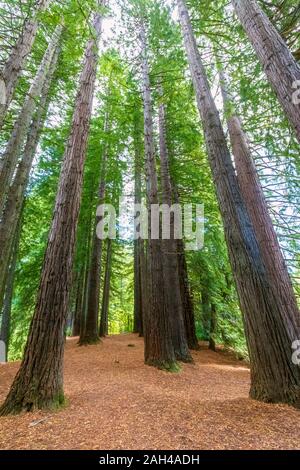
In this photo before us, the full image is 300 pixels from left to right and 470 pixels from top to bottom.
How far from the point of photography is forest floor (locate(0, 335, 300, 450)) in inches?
93.7

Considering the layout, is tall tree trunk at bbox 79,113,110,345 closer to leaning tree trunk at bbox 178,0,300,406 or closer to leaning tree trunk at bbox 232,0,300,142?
leaning tree trunk at bbox 178,0,300,406

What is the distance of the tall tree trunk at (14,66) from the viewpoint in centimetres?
413

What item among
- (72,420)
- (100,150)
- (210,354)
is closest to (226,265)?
(210,354)

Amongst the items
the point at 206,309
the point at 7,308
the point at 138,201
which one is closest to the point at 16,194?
the point at 7,308

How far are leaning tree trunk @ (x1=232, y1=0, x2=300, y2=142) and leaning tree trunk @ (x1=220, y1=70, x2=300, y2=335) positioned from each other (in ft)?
5.54

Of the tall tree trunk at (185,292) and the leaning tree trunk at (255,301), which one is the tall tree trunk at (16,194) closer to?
the leaning tree trunk at (255,301)

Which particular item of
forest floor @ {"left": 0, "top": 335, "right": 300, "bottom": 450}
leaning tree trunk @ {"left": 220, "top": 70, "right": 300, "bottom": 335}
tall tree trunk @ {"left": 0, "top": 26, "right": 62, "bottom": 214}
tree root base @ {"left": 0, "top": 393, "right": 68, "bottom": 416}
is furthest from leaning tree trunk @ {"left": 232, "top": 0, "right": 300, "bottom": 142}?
tree root base @ {"left": 0, "top": 393, "right": 68, "bottom": 416}

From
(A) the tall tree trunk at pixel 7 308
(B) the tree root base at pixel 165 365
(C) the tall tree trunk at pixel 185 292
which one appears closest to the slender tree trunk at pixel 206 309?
(C) the tall tree trunk at pixel 185 292

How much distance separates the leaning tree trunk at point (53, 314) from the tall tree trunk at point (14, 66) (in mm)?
1283

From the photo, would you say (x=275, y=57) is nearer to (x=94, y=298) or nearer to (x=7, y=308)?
(x=94, y=298)

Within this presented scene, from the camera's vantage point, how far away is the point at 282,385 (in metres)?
3.44

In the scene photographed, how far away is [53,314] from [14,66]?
419cm

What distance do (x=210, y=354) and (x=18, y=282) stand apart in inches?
314
